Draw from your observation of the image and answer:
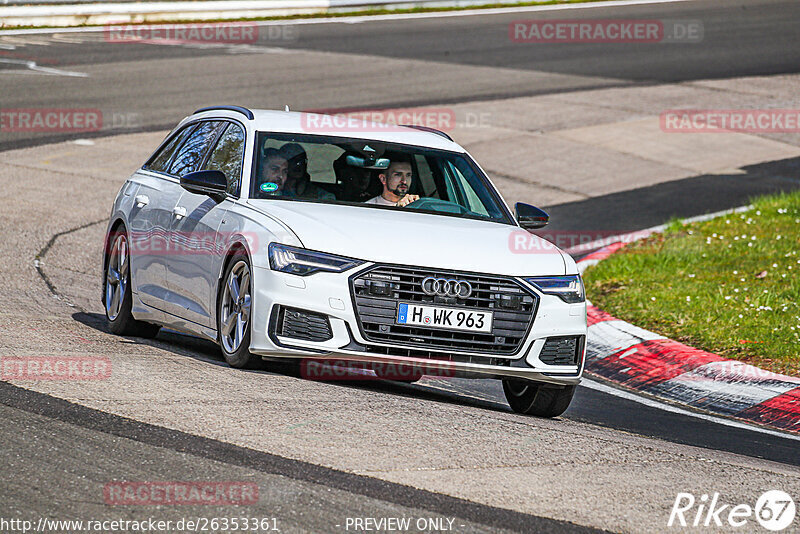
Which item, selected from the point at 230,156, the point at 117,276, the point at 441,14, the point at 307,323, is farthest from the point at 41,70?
the point at 307,323

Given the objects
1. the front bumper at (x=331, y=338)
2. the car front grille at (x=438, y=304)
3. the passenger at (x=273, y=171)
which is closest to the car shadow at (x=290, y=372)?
the front bumper at (x=331, y=338)

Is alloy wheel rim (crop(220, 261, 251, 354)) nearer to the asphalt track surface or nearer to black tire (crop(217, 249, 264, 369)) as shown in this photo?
black tire (crop(217, 249, 264, 369))

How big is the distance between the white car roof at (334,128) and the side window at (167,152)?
0.35 meters

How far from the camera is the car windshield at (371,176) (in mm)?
8039

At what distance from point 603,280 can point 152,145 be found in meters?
8.27

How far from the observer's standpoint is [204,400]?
6.29 meters

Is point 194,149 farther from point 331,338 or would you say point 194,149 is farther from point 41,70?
point 41,70

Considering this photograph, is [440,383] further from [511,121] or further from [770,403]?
[511,121]

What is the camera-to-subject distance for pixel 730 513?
5293 mm

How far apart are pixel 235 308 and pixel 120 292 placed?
6.74 feet

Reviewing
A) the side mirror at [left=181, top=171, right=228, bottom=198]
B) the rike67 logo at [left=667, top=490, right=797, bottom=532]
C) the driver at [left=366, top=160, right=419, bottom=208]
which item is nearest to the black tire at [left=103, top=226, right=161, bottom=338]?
the side mirror at [left=181, top=171, right=228, bottom=198]

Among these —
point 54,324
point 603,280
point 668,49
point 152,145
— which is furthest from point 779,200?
point 668,49

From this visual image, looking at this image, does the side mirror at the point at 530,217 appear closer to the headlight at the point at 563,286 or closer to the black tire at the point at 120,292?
the headlight at the point at 563,286

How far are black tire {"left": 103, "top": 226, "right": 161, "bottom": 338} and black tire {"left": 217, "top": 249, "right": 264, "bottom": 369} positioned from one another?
5.17ft
